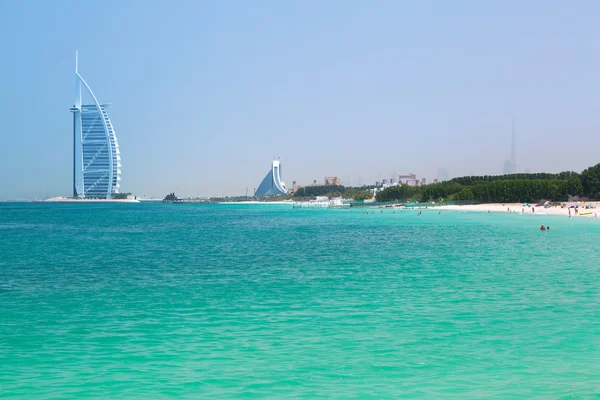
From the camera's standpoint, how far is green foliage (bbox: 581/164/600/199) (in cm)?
11762

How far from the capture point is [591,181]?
117938 mm

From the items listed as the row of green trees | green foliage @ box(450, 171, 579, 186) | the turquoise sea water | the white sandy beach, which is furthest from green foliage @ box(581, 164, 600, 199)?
the turquoise sea water


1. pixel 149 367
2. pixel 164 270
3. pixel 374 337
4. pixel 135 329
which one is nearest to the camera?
pixel 149 367

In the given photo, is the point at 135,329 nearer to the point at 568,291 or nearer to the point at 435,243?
the point at 568,291

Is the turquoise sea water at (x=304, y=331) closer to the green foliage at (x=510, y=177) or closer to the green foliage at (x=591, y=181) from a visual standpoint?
the green foliage at (x=591, y=181)

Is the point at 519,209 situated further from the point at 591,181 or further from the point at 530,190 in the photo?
the point at 530,190

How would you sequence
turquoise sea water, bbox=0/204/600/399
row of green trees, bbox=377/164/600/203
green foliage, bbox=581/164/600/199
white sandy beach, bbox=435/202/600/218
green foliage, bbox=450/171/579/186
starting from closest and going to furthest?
1. turquoise sea water, bbox=0/204/600/399
2. white sandy beach, bbox=435/202/600/218
3. green foliage, bbox=581/164/600/199
4. row of green trees, bbox=377/164/600/203
5. green foliage, bbox=450/171/579/186

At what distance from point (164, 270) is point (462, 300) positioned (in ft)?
49.6

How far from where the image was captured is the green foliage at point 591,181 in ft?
386

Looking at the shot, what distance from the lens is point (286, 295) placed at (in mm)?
19875

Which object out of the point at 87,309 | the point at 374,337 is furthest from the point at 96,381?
the point at 87,309

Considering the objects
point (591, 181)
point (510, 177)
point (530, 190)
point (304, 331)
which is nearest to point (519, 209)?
point (591, 181)

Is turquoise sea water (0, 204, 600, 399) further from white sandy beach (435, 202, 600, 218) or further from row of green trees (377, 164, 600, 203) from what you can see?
row of green trees (377, 164, 600, 203)

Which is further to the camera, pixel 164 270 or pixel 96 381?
pixel 164 270
